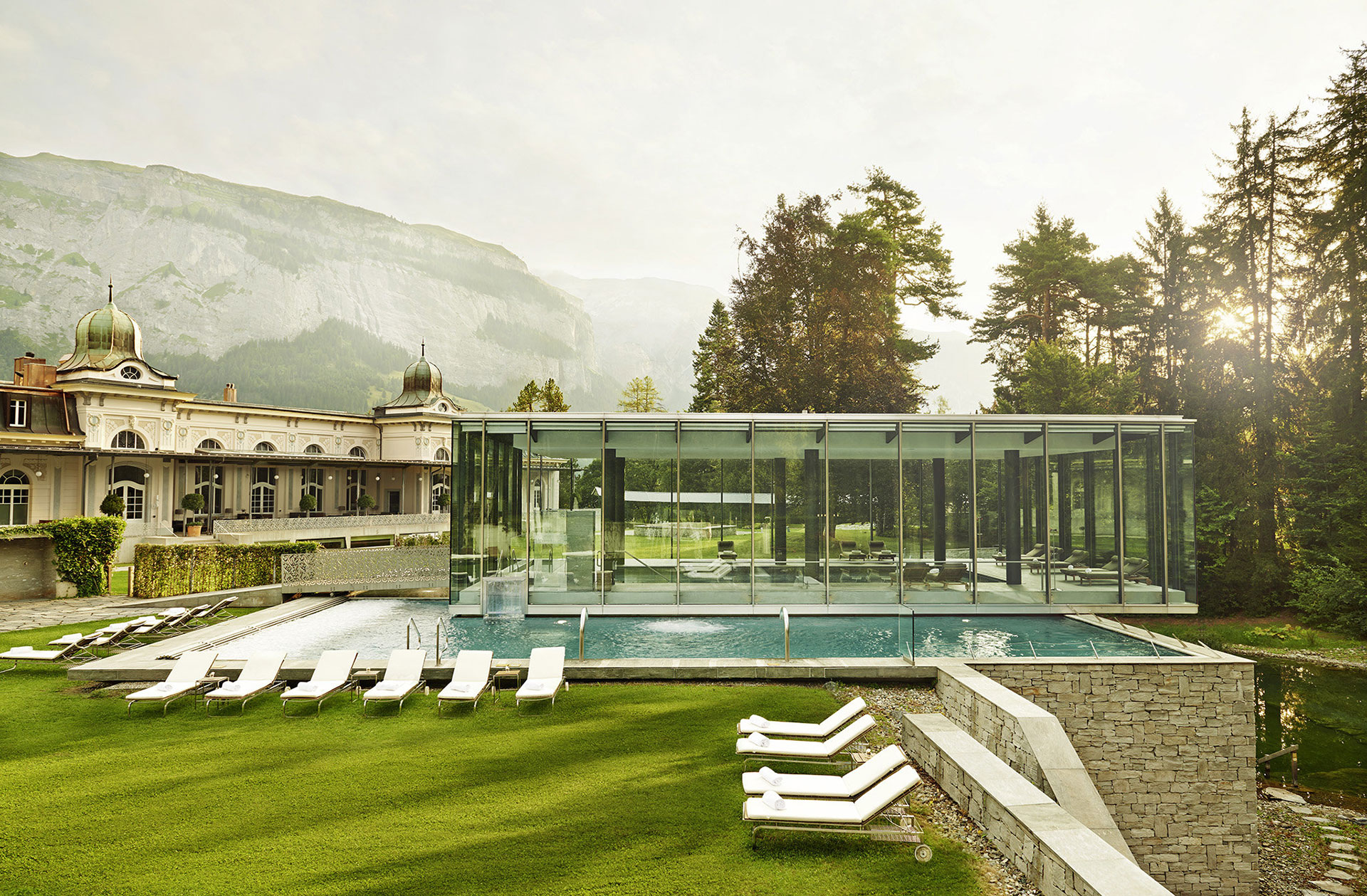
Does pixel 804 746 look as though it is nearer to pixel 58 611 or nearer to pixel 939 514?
pixel 939 514

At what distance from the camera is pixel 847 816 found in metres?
5.00

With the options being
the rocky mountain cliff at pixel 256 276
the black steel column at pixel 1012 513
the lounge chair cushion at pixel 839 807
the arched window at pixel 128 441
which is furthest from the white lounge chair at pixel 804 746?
the rocky mountain cliff at pixel 256 276

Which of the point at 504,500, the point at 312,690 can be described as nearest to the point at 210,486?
the point at 504,500

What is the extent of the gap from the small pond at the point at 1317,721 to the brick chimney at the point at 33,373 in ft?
147

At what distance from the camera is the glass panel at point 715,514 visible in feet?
45.0

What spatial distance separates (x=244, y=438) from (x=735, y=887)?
40.2 metres

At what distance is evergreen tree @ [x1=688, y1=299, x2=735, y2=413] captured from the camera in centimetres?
3519

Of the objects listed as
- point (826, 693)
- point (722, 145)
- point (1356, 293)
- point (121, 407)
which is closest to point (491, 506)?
point (826, 693)

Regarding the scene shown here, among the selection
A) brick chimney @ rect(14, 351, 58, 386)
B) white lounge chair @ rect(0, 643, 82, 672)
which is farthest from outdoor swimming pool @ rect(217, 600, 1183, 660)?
brick chimney @ rect(14, 351, 58, 386)

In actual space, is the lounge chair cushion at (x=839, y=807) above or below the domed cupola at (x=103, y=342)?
below

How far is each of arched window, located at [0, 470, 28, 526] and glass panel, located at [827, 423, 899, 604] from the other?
30.1 metres

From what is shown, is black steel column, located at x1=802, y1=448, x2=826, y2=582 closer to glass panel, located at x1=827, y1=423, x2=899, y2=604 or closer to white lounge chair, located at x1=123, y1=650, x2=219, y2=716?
glass panel, located at x1=827, y1=423, x2=899, y2=604

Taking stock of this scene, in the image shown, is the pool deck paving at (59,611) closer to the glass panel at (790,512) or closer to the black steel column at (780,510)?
the glass panel at (790,512)

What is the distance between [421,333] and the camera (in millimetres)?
130000
